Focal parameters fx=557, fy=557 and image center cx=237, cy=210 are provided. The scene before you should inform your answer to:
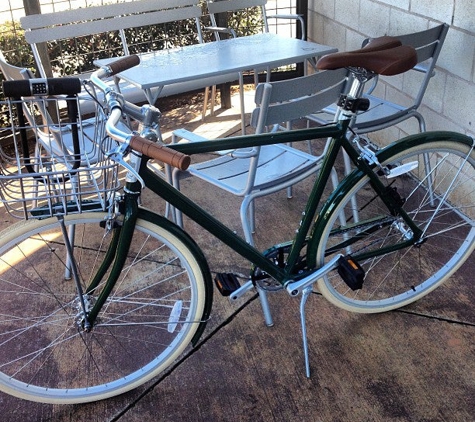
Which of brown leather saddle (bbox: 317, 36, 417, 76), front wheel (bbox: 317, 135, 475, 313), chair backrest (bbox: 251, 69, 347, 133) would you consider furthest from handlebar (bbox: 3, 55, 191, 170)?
front wheel (bbox: 317, 135, 475, 313)

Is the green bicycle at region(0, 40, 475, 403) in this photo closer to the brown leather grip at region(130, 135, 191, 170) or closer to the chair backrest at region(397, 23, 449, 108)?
the brown leather grip at region(130, 135, 191, 170)

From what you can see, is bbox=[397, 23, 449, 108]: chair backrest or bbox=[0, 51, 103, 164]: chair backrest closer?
bbox=[0, 51, 103, 164]: chair backrest

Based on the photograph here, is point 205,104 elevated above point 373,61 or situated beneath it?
situated beneath

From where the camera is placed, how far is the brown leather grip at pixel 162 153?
51.0 inches

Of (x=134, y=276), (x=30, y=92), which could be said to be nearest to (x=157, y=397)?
(x=134, y=276)

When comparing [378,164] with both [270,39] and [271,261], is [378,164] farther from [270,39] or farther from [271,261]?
[270,39]

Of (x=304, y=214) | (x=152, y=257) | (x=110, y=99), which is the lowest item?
(x=152, y=257)

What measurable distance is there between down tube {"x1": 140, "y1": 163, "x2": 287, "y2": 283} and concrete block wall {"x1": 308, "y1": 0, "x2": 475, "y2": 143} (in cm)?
150

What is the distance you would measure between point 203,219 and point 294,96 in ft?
1.99

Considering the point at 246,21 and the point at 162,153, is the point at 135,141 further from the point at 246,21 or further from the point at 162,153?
the point at 246,21

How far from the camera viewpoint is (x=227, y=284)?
2020 mm

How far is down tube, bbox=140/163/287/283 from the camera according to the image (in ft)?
5.44

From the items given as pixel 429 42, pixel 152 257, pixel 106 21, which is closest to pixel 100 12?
pixel 106 21

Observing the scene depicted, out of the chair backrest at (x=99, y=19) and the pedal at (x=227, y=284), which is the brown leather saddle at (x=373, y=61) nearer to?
the pedal at (x=227, y=284)
